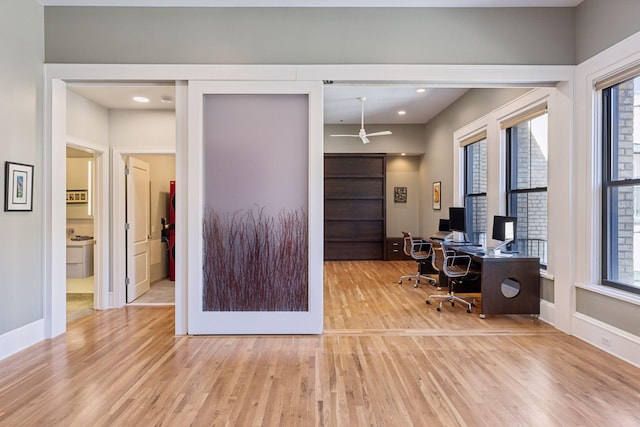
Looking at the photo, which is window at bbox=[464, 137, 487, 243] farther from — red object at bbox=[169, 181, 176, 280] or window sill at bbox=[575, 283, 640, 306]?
red object at bbox=[169, 181, 176, 280]

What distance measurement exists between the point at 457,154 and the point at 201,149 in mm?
4482

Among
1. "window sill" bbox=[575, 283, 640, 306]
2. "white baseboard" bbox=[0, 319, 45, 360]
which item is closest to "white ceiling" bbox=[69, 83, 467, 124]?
"white baseboard" bbox=[0, 319, 45, 360]

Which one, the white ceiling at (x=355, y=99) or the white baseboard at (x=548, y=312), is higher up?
the white ceiling at (x=355, y=99)

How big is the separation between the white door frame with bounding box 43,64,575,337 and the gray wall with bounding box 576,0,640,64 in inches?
9.0

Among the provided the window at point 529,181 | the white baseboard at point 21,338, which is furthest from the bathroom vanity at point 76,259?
the window at point 529,181

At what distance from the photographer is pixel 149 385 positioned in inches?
96.0

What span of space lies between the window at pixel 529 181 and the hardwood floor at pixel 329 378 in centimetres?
105

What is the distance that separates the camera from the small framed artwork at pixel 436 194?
23.3 feet


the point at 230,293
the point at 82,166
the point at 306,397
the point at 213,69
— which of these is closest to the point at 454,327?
the point at 306,397

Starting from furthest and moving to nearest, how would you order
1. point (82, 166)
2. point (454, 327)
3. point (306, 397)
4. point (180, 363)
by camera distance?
point (82, 166) < point (454, 327) < point (180, 363) < point (306, 397)

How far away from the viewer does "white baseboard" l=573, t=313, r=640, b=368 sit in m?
2.75

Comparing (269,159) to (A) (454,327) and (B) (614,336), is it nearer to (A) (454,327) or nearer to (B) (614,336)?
(A) (454,327)

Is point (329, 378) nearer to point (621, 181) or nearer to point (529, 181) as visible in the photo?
point (621, 181)

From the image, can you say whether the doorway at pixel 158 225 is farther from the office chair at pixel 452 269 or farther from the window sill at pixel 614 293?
the window sill at pixel 614 293
